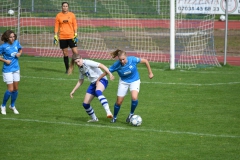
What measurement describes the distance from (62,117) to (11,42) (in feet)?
7.27

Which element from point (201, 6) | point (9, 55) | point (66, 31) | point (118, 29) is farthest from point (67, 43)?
point (118, 29)

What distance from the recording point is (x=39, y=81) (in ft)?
72.1

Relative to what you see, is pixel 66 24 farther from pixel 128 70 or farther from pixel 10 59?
pixel 128 70

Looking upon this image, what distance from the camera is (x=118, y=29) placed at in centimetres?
3438

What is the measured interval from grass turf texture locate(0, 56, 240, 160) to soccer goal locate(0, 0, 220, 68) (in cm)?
447

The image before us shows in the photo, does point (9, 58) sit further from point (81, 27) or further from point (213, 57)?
point (81, 27)

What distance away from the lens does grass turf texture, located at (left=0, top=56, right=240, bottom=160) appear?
12.3 m

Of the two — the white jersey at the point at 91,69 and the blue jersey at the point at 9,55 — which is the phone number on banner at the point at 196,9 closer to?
the blue jersey at the point at 9,55

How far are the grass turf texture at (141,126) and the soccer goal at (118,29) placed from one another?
4466mm

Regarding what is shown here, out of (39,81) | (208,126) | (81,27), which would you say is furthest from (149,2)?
(208,126)

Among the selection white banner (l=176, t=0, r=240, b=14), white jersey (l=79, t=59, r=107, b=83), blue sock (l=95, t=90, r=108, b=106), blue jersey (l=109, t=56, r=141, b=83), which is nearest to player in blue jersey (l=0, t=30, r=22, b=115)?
white jersey (l=79, t=59, r=107, b=83)

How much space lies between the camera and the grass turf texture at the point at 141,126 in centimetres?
1229

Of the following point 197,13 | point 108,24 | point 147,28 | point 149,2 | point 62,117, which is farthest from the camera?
point 108,24

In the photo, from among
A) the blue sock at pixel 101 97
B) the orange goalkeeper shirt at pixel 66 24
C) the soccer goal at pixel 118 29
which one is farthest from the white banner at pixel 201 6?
the blue sock at pixel 101 97
